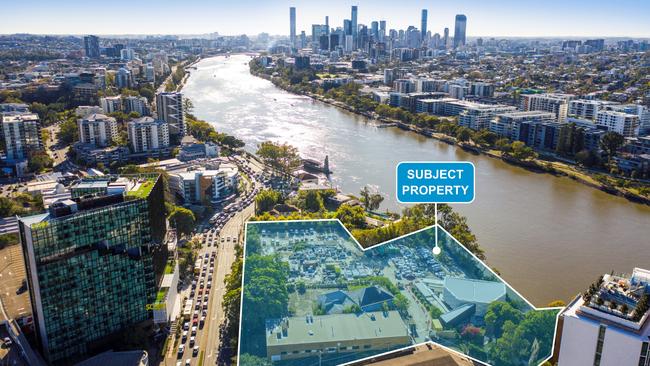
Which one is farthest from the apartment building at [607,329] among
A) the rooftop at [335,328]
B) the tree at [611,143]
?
Result: the tree at [611,143]

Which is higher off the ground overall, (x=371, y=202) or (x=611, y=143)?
(x=611, y=143)

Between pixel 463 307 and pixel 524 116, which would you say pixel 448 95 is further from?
pixel 463 307

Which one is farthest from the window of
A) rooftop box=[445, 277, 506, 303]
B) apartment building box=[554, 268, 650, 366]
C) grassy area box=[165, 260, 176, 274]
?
grassy area box=[165, 260, 176, 274]

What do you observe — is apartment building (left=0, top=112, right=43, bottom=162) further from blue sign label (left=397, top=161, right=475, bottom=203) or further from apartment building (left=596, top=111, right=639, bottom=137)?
apartment building (left=596, top=111, right=639, bottom=137)

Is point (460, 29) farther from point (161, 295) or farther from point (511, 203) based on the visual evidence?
point (161, 295)

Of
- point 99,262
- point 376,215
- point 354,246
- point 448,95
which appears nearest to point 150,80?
point 448,95

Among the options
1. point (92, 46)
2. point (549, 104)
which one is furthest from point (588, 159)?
point (92, 46)

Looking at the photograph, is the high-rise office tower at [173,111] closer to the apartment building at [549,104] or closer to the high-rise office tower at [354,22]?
the apartment building at [549,104]
